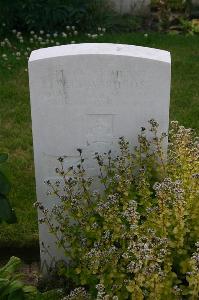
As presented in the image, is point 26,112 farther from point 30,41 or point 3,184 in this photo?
point 3,184

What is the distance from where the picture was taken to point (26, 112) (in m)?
5.91

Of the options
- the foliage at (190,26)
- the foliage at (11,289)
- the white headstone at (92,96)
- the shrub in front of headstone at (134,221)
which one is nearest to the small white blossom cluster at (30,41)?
the foliage at (190,26)

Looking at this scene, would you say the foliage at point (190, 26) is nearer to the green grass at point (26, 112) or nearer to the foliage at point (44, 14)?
the green grass at point (26, 112)

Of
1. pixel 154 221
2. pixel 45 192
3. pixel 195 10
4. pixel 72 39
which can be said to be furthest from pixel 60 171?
pixel 195 10

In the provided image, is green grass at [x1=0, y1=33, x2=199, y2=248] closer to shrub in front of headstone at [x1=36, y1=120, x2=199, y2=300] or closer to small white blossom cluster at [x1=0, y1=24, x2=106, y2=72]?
small white blossom cluster at [x1=0, y1=24, x2=106, y2=72]

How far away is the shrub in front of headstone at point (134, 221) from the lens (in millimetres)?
3068

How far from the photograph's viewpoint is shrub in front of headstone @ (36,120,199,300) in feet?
10.1

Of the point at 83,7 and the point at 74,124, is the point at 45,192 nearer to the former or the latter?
the point at 74,124

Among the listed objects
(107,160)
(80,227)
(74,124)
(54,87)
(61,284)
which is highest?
(54,87)

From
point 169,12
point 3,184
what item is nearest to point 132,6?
point 169,12

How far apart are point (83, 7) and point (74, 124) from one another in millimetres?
4479

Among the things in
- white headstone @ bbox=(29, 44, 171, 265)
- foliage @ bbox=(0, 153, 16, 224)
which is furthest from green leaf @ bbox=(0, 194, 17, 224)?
white headstone @ bbox=(29, 44, 171, 265)

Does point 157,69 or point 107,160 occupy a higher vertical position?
point 157,69

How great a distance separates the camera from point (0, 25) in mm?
7664
